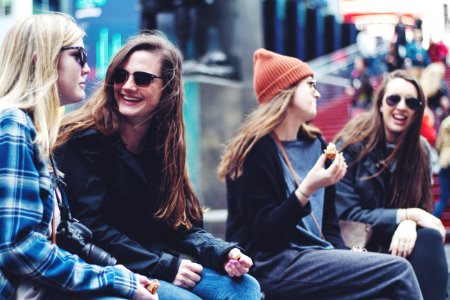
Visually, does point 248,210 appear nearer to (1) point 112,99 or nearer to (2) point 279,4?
(1) point 112,99

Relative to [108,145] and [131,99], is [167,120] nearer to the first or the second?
[131,99]

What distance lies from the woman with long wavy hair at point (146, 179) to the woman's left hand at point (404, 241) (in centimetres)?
115

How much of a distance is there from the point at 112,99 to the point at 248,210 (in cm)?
97

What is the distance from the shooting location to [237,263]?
2971 mm

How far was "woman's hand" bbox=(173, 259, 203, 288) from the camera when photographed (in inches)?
117

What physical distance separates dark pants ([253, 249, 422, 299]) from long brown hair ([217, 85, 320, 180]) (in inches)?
22.0

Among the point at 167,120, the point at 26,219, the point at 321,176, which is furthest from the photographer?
the point at 321,176

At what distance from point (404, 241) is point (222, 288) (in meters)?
1.33

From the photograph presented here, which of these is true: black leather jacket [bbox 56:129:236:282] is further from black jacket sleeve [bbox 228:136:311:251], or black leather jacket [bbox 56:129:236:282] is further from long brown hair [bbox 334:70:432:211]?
long brown hair [bbox 334:70:432:211]

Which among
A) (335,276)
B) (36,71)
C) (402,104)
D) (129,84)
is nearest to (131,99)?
(129,84)

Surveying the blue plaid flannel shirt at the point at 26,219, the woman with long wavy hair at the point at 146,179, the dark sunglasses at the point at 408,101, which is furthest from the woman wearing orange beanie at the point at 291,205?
the blue plaid flannel shirt at the point at 26,219

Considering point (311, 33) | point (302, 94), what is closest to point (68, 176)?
point (302, 94)

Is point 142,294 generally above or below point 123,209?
below

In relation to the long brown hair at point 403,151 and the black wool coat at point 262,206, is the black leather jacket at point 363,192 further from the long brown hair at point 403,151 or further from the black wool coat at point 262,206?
the black wool coat at point 262,206
